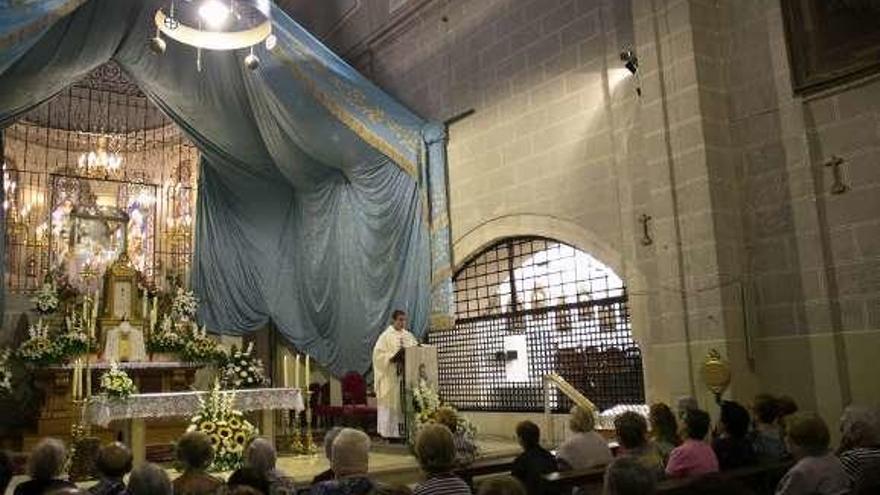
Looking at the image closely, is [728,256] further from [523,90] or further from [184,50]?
[184,50]

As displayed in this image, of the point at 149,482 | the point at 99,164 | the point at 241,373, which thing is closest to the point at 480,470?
the point at 149,482

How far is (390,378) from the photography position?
30.8 ft

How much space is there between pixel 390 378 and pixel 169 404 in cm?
246

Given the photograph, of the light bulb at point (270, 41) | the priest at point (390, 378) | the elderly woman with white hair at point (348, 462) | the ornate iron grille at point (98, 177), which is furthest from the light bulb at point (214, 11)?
the elderly woman with white hair at point (348, 462)

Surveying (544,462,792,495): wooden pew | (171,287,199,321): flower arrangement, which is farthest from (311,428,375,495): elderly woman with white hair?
(171,287,199,321): flower arrangement

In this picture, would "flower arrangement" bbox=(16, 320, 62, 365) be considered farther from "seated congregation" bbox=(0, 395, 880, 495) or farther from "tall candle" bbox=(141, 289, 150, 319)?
"seated congregation" bbox=(0, 395, 880, 495)

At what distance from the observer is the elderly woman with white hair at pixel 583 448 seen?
454 cm

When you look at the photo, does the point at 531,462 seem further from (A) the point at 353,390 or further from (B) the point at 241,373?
(A) the point at 353,390

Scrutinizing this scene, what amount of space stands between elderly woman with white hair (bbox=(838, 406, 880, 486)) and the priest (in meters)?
5.77

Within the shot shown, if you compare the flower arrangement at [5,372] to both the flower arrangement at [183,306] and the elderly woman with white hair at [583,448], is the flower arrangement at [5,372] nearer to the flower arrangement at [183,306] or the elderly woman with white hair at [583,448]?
the flower arrangement at [183,306]

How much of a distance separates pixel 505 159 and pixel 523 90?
872 mm

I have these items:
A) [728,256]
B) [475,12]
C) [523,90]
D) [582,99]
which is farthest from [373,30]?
[728,256]

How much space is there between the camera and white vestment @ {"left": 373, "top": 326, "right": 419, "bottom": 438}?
9.34 m

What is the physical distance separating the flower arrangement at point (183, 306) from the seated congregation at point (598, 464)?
26.8 feet
